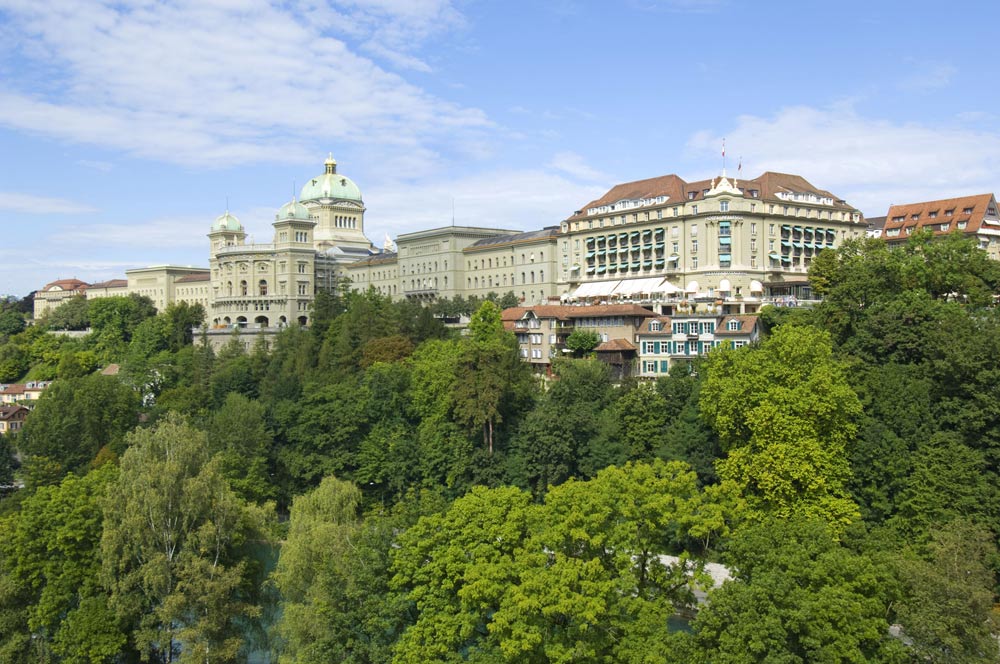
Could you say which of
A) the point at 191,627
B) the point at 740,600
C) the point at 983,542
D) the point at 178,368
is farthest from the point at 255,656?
the point at 178,368

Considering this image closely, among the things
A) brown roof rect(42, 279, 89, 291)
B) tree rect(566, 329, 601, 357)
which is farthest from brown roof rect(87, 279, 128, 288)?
tree rect(566, 329, 601, 357)

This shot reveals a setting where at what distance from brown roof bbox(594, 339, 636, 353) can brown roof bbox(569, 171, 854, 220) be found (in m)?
17.7

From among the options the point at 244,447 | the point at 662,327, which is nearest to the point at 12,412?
the point at 244,447

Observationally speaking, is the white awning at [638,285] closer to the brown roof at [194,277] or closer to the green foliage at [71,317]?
the brown roof at [194,277]

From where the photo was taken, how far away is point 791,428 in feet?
125

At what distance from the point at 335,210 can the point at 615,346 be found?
228ft

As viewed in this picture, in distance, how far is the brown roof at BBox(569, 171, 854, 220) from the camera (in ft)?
232

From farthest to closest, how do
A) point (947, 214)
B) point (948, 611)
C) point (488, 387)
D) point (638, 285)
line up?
Answer: point (947, 214)
point (638, 285)
point (488, 387)
point (948, 611)

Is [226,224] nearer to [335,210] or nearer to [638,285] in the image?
[335,210]

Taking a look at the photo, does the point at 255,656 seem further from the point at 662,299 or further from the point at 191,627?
the point at 662,299

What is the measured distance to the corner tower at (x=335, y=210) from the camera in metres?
119

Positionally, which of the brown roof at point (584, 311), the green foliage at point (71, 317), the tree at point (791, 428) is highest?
the green foliage at point (71, 317)

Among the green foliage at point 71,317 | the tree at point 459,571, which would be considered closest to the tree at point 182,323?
the green foliage at point 71,317

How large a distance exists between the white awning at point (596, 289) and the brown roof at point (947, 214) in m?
23.7
